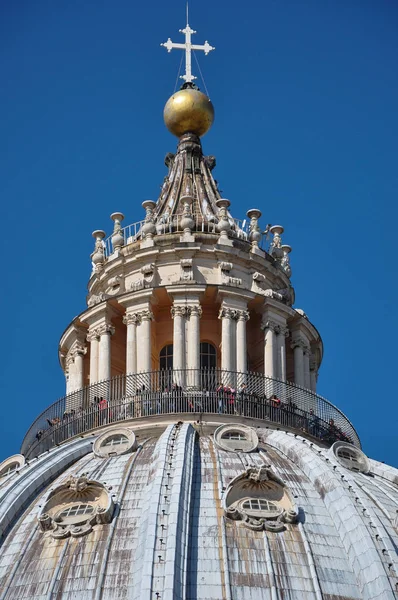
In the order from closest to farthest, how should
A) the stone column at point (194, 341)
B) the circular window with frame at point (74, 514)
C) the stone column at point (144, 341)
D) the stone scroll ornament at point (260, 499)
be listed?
1. the stone scroll ornament at point (260, 499)
2. the circular window with frame at point (74, 514)
3. the stone column at point (194, 341)
4. the stone column at point (144, 341)

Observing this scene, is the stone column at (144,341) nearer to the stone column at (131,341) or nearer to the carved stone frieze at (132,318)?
the carved stone frieze at (132,318)

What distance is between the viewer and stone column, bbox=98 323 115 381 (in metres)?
60.3

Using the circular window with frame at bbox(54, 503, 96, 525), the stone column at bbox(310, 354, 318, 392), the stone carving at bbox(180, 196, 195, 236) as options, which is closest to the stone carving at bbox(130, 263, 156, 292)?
the stone carving at bbox(180, 196, 195, 236)

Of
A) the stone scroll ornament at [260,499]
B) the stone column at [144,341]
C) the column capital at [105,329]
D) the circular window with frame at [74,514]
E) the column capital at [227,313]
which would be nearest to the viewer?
the stone scroll ornament at [260,499]

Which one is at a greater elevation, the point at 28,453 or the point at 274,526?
the point at 28,453

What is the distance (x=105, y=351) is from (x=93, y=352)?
0.92 m

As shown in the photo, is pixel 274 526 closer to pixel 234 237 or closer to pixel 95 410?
pixel 95 410

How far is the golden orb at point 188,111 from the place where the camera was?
6744 cm

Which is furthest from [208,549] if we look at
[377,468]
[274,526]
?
[377,468]

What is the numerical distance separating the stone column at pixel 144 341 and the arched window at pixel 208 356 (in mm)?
1911

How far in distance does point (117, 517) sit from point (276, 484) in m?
4.52

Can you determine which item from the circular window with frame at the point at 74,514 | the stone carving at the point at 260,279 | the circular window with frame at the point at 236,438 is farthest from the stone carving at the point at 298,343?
the circular window with frame at the point at 74,514

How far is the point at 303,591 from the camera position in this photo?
4772cm

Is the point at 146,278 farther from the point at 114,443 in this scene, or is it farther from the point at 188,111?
the point at 188,111
